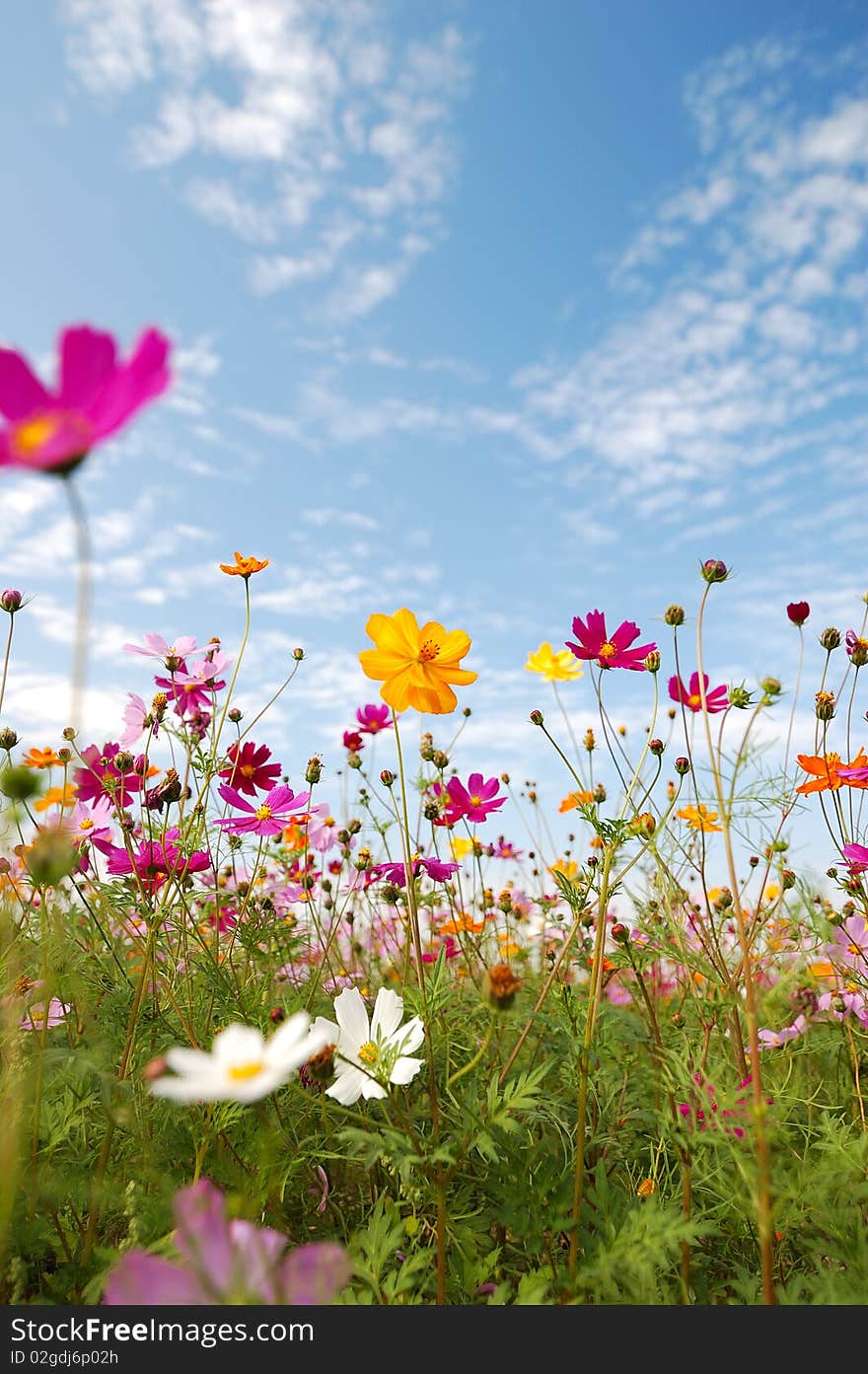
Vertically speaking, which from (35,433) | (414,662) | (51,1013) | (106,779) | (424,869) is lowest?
(51,1013)

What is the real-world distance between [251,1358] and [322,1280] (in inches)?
7.3

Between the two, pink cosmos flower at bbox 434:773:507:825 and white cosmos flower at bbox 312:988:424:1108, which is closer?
white cosmos flower at bbox 312:988:424:1108

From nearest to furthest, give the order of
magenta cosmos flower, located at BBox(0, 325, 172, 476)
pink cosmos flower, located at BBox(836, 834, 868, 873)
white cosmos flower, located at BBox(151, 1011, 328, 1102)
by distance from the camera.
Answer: white cosmos flower, located at BBox(151, 1011, 328, 1102) → magenta cosmos flower, located at BBox(0, 325, 172, 476) → pink cosmos flower, located at BBox(836, 834, 868, 873)

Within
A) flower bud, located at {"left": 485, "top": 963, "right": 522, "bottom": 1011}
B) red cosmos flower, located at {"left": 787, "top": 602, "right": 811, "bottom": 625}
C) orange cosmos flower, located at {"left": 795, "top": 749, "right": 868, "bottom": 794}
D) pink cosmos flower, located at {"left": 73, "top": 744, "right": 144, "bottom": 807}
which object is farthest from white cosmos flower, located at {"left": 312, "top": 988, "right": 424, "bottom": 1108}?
red cosmos flower, located at {"left": 787, "top": 602, "right": 811, "bottom": 625}

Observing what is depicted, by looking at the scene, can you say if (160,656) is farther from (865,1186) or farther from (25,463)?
(865,1186)

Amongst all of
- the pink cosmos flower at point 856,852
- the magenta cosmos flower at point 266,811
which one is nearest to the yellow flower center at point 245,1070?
the magenta cosmos flower at point 266,811

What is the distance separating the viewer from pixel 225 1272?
609mm

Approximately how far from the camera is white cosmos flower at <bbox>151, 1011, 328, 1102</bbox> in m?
0.53

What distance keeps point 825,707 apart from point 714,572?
594 mm

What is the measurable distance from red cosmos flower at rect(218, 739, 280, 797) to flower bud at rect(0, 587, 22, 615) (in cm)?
54

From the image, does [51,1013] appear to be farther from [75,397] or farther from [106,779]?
[75,397]

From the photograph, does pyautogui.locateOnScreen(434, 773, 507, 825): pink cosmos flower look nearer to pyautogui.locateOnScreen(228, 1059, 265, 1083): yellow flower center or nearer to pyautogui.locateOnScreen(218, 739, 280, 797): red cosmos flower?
pyautogui.locateOnScreen(218, 739, 280, 797): red cosmos flower

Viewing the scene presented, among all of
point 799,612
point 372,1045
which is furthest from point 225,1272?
point 799,612

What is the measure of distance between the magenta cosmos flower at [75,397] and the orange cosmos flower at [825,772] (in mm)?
1354
